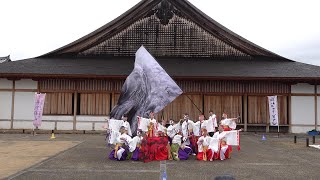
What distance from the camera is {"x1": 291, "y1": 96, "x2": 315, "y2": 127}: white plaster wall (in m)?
19.5

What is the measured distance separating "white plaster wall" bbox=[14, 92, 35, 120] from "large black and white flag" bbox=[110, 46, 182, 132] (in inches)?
395

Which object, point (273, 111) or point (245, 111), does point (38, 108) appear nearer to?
point (245, 111)

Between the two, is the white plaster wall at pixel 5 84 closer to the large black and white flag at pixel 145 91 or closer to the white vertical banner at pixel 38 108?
the white vertical banner at pixel 38 108

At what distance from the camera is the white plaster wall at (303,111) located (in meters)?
19.5

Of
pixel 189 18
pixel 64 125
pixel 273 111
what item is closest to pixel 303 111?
pixel 273 111

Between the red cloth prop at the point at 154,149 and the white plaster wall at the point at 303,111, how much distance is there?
464 inches

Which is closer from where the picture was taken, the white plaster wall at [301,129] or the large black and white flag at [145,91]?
the large black and white flag at [145,91]

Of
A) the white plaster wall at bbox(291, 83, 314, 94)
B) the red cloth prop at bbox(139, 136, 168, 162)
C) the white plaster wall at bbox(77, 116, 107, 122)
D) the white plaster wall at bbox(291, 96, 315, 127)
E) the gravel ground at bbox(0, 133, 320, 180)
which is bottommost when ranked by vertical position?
the gravel ground at bbox(0, 133, 320, 180)

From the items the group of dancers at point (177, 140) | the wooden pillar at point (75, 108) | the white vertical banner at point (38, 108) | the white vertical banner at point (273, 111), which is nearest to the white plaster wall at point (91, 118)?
the wooden pillar at point (75, 108)

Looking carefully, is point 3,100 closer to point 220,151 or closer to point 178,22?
point 178,22

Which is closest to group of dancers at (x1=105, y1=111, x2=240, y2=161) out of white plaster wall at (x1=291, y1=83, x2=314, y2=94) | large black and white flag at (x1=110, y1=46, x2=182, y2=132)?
large black and white flag at (x1=110, y1=46, x2=182, y2=132)

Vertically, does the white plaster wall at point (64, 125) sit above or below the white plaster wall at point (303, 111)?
below

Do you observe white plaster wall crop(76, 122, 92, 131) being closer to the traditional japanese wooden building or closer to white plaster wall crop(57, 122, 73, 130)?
the traditional japanese wooden building

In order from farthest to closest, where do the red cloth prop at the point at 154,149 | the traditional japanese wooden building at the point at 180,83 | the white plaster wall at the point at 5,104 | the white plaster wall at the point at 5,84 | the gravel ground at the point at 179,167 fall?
the white plaster wall at the point at 5,84, the white plaster wall at the point at 5,104, the traditional japanese wooden building at the point at 180,83, the red cloth prop at the point at 154,149, the gravel ground at the point at 179,167
